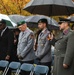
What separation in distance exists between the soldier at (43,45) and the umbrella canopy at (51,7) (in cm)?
51

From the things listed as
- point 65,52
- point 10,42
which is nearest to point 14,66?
point 10,42

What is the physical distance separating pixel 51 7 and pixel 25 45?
1288mm

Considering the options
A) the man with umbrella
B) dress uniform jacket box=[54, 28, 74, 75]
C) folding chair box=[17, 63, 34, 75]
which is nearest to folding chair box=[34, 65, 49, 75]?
folding chair box=[17, 63, 34, 75]

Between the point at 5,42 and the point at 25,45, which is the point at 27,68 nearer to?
the point at 25,45

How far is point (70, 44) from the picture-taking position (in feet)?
23.9

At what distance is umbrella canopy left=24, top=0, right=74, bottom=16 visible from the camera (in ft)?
29.3

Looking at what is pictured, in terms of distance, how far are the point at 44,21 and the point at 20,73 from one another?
1.61 metres

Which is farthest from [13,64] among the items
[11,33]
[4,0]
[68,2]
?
[4,0]

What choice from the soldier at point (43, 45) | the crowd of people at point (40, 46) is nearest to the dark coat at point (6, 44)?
the crowd of people at point (40, 46)

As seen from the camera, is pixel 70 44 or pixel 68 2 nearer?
pixel 70 44

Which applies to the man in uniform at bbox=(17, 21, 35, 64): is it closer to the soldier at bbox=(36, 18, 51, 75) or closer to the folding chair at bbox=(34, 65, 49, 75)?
the soldier at bbox=(36, 18, 51, 75)

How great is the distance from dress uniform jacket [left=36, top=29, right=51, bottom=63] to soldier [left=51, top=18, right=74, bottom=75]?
1.11 meters

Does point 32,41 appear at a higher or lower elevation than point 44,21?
lower

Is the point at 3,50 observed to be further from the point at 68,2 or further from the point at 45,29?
the point at 68,2
